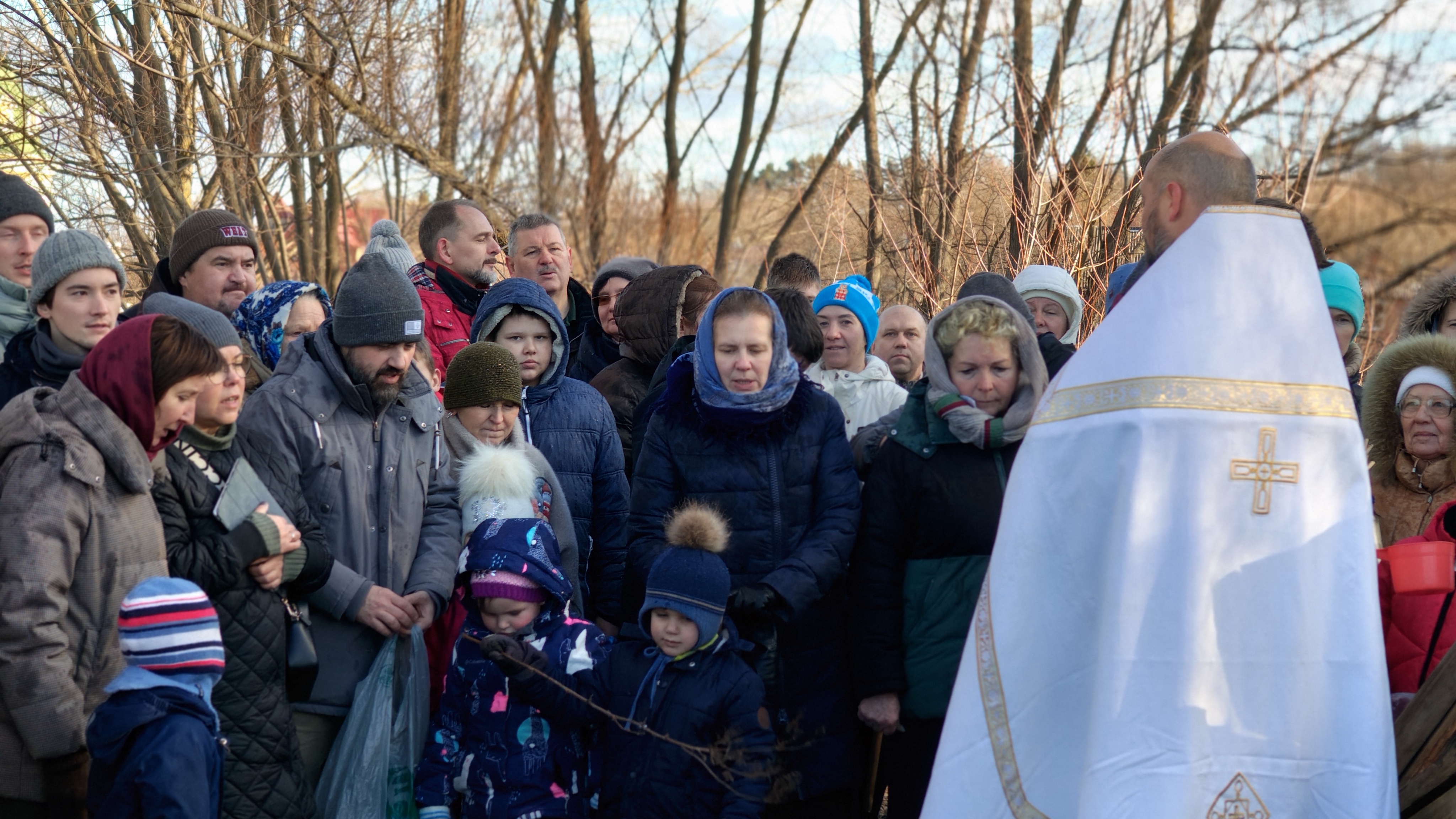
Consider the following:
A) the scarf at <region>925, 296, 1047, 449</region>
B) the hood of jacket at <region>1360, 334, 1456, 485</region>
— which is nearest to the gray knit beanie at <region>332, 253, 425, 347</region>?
the scarf at <region>925, 296, 1047, 449</region>

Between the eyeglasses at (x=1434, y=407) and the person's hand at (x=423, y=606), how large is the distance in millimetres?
3223

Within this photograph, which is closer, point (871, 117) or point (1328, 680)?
point (1328, 680)

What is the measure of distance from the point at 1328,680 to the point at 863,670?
1.39m

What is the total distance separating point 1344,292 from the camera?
5.05 metres

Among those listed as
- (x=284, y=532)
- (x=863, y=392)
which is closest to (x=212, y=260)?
(x=284, y=532)

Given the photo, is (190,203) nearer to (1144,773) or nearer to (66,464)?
(66,464)

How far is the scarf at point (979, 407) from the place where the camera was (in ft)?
12.8

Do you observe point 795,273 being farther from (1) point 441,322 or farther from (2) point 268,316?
(2) point 268,316

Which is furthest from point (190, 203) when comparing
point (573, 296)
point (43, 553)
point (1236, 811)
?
point (1236, 811)

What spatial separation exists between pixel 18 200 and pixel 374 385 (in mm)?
1778

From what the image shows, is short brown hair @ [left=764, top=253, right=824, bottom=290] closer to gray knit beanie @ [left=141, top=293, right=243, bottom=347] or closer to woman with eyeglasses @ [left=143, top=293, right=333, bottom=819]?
gray knit beanie @ [left=141, top=293, right=243, bottom=347]

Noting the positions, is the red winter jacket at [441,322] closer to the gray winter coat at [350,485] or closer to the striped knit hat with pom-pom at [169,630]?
the gray winter coat at [350,485]

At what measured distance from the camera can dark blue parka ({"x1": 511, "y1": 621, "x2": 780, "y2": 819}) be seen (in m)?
3.53

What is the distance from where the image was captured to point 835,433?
4082 millimetres
